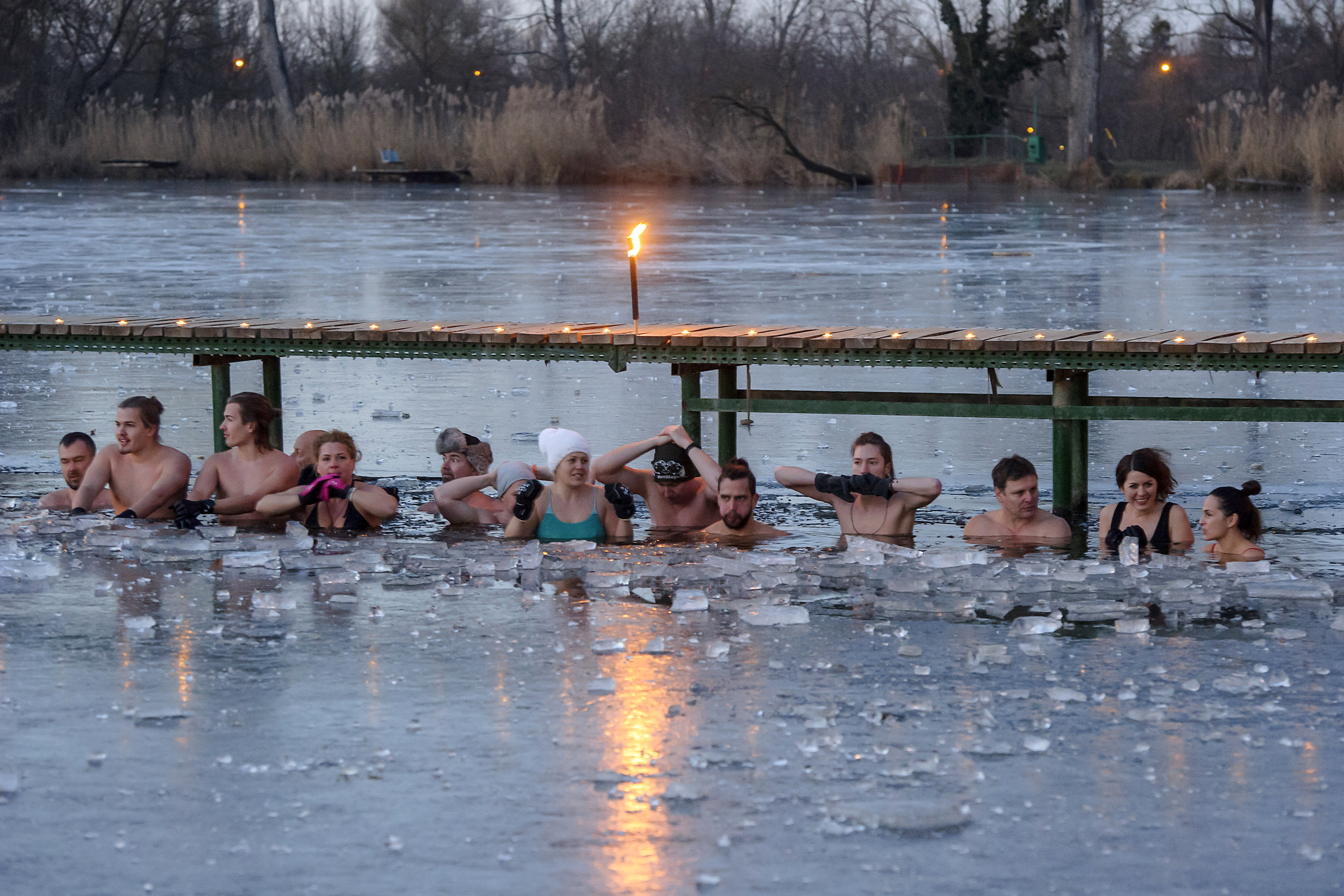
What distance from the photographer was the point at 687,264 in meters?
19.0

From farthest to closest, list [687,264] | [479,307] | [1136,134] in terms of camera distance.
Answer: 1. [1136,134]
2. [687,264]
3. [479,307]

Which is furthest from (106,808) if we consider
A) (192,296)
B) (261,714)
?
(192,296)

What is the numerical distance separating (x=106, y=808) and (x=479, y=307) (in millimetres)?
10672

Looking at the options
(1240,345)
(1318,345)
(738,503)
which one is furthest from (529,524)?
(1318,345)

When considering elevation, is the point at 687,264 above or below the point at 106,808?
above

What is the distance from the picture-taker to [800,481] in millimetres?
8180

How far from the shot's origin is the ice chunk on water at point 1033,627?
5.89m

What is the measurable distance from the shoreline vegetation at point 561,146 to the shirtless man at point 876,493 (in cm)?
2521

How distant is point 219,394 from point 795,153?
1084 inches

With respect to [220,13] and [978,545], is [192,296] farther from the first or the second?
[220,13]

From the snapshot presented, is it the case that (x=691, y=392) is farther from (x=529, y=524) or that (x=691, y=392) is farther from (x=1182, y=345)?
(x=1182, y=345)

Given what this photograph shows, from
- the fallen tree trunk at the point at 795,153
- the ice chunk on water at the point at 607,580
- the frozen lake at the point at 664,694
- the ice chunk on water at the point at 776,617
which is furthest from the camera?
the fallen tree trunk at the point at 795,153

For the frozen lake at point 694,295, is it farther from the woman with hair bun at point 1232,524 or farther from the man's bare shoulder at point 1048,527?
the man's bare shoulder at point 1048,527

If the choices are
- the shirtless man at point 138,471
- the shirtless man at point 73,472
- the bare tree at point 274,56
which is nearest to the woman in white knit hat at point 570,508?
the shirtless man at point 138,471
